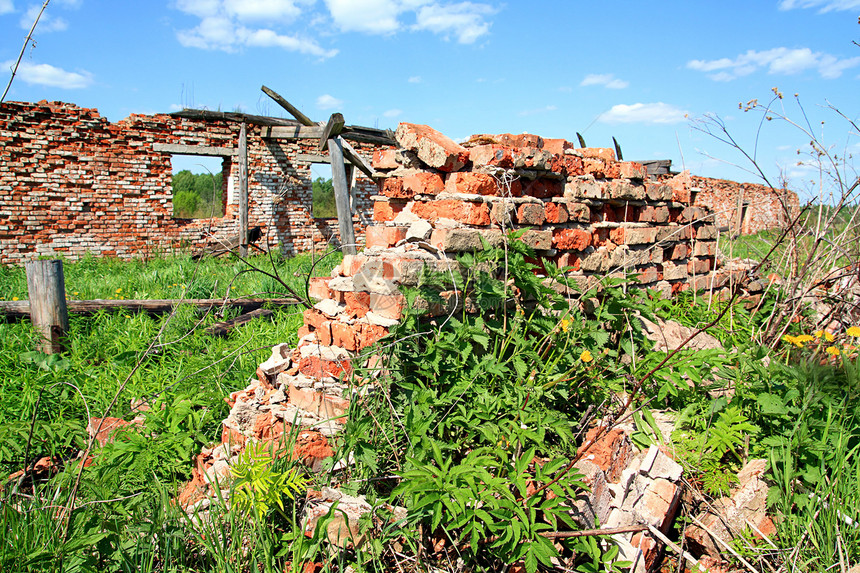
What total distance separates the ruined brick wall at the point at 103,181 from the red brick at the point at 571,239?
690 cm

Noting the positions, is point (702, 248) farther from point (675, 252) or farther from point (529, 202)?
point (529, 202)

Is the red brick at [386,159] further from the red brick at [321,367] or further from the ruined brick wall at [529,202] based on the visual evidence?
the red brick at [321,367]

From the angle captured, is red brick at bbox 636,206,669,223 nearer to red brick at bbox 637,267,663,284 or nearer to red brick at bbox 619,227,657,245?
red brick at bbox 619,227,657,245

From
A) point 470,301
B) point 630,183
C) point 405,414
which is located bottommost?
point 405,414

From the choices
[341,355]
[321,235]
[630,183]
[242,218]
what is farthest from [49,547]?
[321,235]

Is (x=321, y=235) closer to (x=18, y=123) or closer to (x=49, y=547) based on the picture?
(x=18, y=123)

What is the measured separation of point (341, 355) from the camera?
2619 mm

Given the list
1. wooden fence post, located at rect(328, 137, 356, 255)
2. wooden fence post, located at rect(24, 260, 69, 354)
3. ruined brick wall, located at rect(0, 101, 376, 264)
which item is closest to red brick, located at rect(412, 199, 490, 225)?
wooden fence post, located at rect(24, 260, 69, 354)

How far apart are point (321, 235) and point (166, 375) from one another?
359 inches

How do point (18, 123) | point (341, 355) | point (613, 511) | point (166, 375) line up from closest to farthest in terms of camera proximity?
1. point (613, 511)
2. point (341, 355)
3. point (166, 375)
4. point (18, 123)

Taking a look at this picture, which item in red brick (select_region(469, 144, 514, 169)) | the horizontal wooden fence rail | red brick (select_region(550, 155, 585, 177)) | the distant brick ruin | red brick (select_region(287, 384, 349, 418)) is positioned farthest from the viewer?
the horizontal wooden fence rail

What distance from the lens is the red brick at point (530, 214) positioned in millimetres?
3178

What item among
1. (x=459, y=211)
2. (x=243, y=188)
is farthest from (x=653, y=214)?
(x=243, y=188)

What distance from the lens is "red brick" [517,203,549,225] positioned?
318cm
